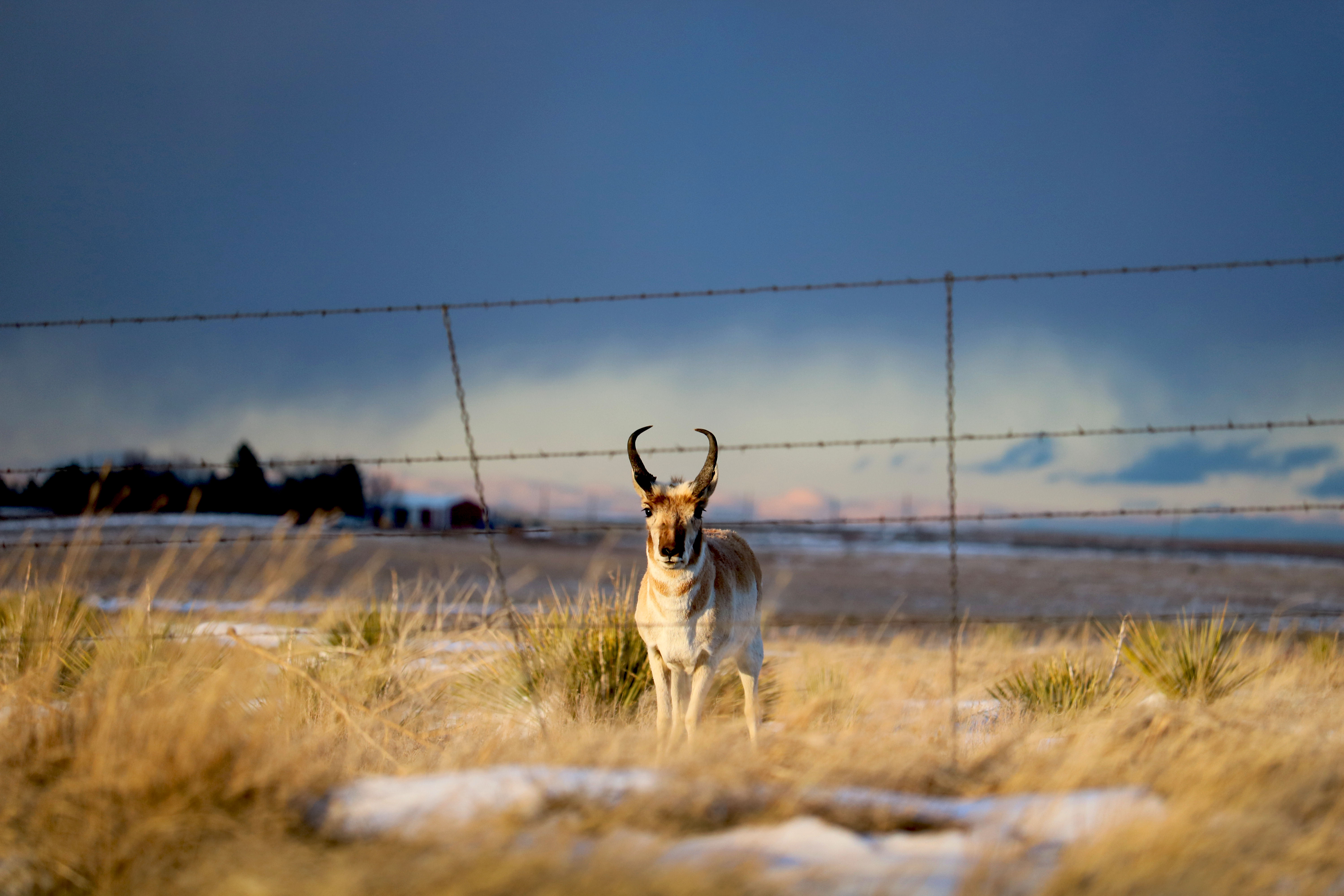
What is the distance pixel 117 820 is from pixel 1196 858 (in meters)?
3.84

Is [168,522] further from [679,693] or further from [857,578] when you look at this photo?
[679,693]

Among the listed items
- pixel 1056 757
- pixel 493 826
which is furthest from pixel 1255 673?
pixel 493 826

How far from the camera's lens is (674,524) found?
5.09 metres

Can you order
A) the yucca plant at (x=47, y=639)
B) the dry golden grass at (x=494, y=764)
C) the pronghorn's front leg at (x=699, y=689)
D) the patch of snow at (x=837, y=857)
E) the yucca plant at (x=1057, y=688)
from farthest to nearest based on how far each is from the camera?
the yucca plant at (x=1057, y=688) → the yucca plant at (x=47, y=639) → the pronghorn's front leg at (x=699, y=689) → the dry golden grass at (x=494, y=764) → the patch of snow at (x=837, y=857)

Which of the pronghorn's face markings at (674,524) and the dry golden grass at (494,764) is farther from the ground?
the pronghorn's face markings at (674,524)

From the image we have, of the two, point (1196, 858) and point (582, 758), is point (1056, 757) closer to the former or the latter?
point (1196, 858)

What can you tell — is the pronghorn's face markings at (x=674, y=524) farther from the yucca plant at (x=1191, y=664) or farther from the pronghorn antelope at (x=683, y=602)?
the yucca plant at (x=1191, y=664)

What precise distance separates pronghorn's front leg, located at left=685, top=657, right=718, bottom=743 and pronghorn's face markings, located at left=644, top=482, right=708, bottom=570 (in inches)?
27.5

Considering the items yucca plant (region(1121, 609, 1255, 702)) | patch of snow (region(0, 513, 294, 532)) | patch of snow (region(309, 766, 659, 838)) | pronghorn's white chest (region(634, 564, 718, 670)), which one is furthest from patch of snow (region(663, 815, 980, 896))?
patch of snow (region(0, 513, 294, 532))

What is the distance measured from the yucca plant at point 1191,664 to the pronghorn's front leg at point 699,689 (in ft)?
11.6

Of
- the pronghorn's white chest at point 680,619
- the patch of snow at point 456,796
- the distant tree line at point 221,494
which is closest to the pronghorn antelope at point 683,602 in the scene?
the pronghorn's white chest at point 680,619

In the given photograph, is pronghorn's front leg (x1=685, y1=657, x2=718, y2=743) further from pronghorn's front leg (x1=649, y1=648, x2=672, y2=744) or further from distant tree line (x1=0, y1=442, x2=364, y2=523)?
distant tree line (x1=0, y1=442, x2=364, y2=523)

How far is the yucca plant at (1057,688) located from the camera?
20.8ft

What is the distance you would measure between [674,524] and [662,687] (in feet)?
3.78
